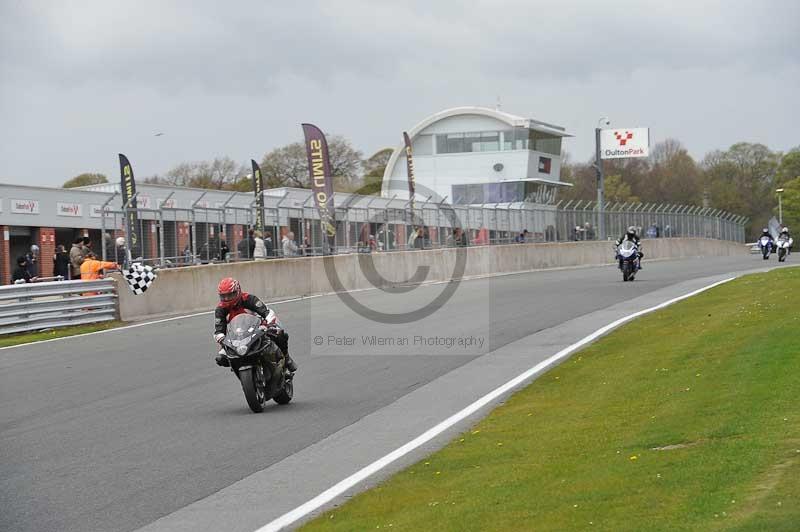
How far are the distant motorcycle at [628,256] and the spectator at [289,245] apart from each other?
361 inches

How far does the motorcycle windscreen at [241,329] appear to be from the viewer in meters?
11.7

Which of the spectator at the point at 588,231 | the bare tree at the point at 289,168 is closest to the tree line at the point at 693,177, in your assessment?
the bare tree at the point at 289,168

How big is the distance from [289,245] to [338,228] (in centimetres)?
301

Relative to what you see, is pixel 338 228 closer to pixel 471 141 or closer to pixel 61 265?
pixel 61 265

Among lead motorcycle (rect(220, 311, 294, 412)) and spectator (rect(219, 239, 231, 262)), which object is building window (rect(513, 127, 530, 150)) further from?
lead motorcycle (rect(220, 311, 294, 412))

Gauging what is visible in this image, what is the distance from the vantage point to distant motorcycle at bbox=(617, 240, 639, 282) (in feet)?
103

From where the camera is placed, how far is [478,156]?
316 ft

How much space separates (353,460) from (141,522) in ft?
7.45

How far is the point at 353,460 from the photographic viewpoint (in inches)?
360

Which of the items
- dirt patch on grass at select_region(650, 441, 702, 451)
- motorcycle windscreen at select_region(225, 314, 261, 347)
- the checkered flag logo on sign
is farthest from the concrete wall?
dirt patch on grass at select_region(650, 441, 702, 451)

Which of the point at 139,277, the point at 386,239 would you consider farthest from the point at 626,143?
the point at 139,277

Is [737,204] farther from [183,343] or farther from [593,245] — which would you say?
[183,343]

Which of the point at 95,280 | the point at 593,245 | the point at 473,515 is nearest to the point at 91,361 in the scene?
the point at 95,280

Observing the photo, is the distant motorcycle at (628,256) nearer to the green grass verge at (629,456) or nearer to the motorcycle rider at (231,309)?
the green grass verge at (629,456)
